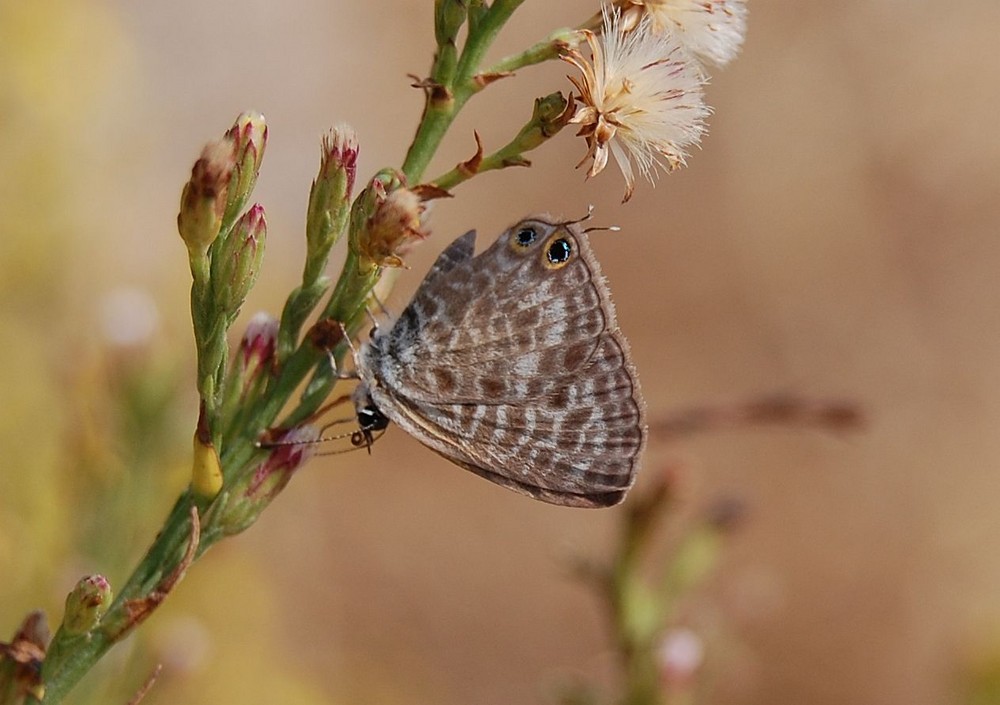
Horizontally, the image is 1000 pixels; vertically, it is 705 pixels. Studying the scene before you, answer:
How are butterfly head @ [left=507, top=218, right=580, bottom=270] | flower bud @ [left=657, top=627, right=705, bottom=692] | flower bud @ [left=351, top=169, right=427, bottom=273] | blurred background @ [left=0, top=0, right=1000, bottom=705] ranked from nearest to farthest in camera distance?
1. flower bud @ [left=351, top=169, right=427, bottom=273]
2. butterfly head @ [left=507, top=218, right=580, bottom=270]
3. flower bud @ [left=657, top=627, right=705, bottom=692]
4. blurred background @ [left=0, top=0, right=1000, bottom=705]

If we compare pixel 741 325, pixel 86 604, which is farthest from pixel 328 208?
pixel 741 325

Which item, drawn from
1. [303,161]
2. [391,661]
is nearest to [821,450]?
[391,661]

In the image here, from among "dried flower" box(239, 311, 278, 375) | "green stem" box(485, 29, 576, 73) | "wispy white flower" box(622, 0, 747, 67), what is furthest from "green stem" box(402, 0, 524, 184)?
"dried flower" box(239, 311, 278, 375)

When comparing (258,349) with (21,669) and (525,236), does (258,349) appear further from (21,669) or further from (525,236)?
(21,669)

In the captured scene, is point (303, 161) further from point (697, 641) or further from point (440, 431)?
point (440, 431)

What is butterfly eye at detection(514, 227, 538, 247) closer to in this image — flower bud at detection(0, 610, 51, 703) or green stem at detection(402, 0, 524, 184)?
green stem at detection(402, 0, 524, 184)

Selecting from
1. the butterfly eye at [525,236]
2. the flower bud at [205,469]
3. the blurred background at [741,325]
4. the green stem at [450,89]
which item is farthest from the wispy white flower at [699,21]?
the blurred background at [741,325]

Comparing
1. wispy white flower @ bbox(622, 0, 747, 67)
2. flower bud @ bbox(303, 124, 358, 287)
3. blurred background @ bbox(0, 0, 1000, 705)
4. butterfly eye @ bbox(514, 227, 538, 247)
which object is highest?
wispy white flower @ bbox(622, 0, 747, 67)

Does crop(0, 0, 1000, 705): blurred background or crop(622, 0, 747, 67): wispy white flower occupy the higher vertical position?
crop(622, 0, 747, 67): wispy white flower
